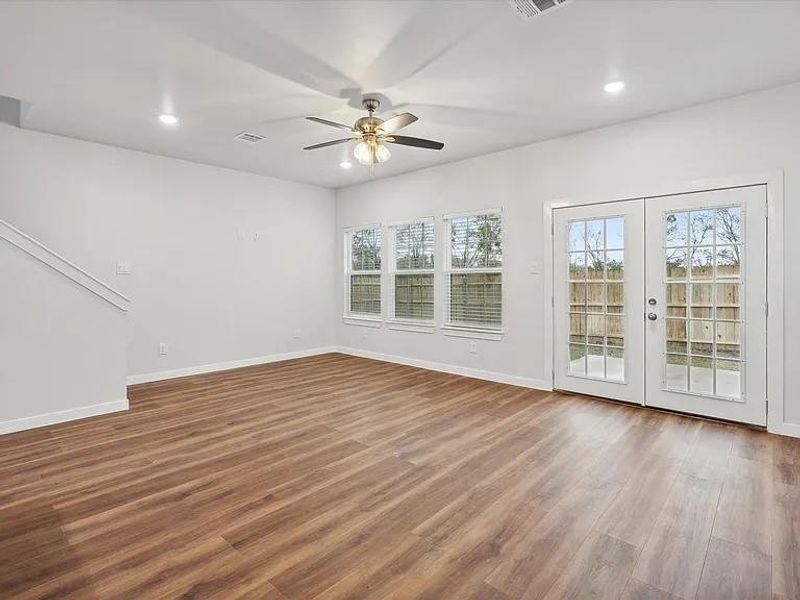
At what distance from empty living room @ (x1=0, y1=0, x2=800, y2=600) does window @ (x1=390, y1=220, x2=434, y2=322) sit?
45mm

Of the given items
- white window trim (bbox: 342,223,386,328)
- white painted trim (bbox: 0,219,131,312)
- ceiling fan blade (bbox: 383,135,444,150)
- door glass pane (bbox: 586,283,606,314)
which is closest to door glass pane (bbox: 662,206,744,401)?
door glass pane (bbox: 586,283,606,314)

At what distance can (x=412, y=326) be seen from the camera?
20.8ft

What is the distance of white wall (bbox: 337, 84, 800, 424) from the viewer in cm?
349

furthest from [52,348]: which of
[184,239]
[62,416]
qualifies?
[184,239]

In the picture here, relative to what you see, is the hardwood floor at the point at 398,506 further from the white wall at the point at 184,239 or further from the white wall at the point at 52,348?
the white wall at the point at 184,239

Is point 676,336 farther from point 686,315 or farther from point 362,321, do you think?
point 362,321

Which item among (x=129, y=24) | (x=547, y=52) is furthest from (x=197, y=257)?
(x=547, y=52)

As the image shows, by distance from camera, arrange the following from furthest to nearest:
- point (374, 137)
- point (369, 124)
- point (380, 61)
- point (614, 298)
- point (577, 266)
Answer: point (577, 266) < point (614, 298) < point (374, 137) < point (369, 124) < point (380, 61)

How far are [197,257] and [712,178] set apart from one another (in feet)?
19.7

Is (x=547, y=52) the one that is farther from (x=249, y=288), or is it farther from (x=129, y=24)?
(x=249, y=288)

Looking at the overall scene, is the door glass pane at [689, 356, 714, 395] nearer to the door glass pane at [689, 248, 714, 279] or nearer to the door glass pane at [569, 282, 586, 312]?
the door glass pane at [689, 248, 714, 279]

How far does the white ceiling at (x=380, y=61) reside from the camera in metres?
2.54

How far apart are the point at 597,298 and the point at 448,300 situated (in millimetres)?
2064

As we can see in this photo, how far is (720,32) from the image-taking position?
272cm
